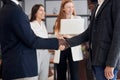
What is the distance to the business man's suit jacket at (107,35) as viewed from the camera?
1.85 meters

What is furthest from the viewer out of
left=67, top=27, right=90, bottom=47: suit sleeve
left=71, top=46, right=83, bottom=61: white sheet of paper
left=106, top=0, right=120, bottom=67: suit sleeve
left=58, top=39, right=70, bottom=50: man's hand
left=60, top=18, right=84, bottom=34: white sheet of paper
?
left=71, top=46, right=83, bottom=61: white sheet of paper

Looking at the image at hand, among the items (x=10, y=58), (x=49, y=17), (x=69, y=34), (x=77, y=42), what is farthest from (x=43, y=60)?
(x=49, y=17)

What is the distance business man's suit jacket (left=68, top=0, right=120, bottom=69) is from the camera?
72.9 inches

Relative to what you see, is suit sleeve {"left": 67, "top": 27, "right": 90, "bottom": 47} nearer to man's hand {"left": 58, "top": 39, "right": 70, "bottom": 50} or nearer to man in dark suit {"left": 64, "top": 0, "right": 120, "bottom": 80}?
man's hand {"left": 58, "top": 39, "right": 70, "bottom": 50}

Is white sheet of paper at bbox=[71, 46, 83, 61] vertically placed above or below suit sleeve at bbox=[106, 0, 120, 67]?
below

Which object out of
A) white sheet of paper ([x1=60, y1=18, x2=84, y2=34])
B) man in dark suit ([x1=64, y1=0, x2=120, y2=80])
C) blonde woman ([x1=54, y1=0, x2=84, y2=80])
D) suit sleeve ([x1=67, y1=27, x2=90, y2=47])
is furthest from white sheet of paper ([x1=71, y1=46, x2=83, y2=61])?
man in dark suit ([x1=64, y1=0, x2=120, y2=80])

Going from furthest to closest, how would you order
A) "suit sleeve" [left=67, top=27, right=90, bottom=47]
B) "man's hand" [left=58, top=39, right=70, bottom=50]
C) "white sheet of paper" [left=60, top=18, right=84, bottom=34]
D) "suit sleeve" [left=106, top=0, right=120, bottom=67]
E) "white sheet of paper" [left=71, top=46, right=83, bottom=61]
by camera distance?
"white sheet of paper" [left=71, top=46, right=83, bottom=61], "white sheet of paper" [left=60, top=18, right=84, bottom=34], "suit sleeve" [left=67, top=27, right=90, bottom=47], "man's hand" [left=58, top=39, right=70, bottom=50], "suit sleeve" [left=106, top=0, right=120, bottom=67]

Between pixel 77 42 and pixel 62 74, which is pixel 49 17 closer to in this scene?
pixel 62 74

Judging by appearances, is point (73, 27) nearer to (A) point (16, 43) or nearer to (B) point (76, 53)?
(B) point (76, 53)

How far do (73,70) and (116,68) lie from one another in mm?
1592

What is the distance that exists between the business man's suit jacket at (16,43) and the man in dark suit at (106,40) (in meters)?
0.46

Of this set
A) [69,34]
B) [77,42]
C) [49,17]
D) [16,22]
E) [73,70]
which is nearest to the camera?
[16,22]

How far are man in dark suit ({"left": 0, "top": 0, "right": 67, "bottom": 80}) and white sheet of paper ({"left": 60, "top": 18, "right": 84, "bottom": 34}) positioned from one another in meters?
1.26

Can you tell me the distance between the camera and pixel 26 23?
1.92 metres
